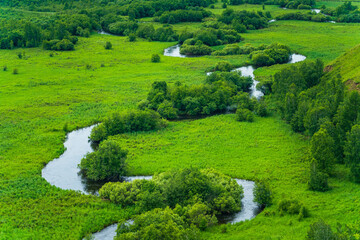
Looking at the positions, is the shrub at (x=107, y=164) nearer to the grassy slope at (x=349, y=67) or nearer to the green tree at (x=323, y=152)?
the green tree at (x=323, y=152)

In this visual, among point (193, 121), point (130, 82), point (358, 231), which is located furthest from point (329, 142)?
point (130, 82)

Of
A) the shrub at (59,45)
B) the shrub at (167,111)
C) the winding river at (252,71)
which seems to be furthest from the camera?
the shrub at (59,45)

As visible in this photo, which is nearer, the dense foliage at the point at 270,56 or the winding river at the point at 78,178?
the winding river at the point at 78,178

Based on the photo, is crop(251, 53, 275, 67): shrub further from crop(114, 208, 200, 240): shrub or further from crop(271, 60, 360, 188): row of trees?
crop(114, 208, 200, 240): shrub

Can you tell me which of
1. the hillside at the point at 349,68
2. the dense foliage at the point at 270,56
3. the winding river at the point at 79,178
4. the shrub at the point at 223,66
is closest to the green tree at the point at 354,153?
the winding river at the point at 79,178

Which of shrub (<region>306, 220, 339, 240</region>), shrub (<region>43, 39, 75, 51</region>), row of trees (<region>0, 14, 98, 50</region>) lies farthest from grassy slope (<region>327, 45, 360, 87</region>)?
row of trees (<region>0, 14, 98, 50</region>)

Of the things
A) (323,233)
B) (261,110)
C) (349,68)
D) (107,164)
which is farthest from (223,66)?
(323,233)

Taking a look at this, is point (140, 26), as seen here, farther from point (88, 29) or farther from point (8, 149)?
point (8, 149)

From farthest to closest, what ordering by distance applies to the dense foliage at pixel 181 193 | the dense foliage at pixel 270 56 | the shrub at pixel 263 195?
1. the dense foliage at pixel 270 56
2. the shrub at pixel 263 195
3. the dense foliage at pixel 181 193
